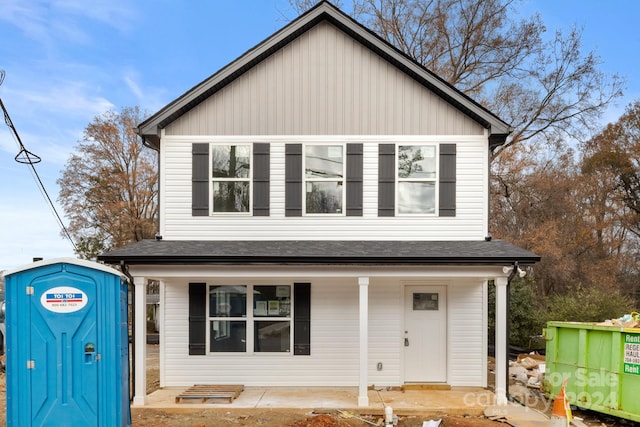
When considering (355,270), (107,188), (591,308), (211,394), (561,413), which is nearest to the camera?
(561,413)

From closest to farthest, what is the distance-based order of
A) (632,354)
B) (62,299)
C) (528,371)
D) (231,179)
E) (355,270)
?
(62,299) → (632,354) → (355,270) → (231,179) → (528,371)

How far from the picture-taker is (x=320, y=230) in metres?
9.18

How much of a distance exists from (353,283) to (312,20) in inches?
218

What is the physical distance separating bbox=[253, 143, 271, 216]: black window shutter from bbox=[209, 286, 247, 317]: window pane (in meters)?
1.68

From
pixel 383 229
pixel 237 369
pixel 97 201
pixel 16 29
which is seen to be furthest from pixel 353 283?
pixel 97 201

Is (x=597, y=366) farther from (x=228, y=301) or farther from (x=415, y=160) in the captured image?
(x=228, y=301)

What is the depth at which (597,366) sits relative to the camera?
7449 millimetres

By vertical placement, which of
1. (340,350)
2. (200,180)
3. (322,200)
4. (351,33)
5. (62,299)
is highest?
(351,33)

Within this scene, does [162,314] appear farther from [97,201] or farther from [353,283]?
[97,201]

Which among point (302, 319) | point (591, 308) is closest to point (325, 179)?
point (302, 319)

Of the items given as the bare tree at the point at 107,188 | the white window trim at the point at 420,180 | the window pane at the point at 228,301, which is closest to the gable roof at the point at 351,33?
the white window trim at the point at 420,180

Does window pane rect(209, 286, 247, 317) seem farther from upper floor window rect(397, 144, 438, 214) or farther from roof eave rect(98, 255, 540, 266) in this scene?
upper floor window rect(397, 144, 438, 214)

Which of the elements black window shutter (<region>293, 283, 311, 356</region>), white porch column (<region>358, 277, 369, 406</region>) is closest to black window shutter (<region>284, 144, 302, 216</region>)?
black window shutter (<region>293, 283, 311, 356</region>)

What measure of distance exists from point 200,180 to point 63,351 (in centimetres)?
456
